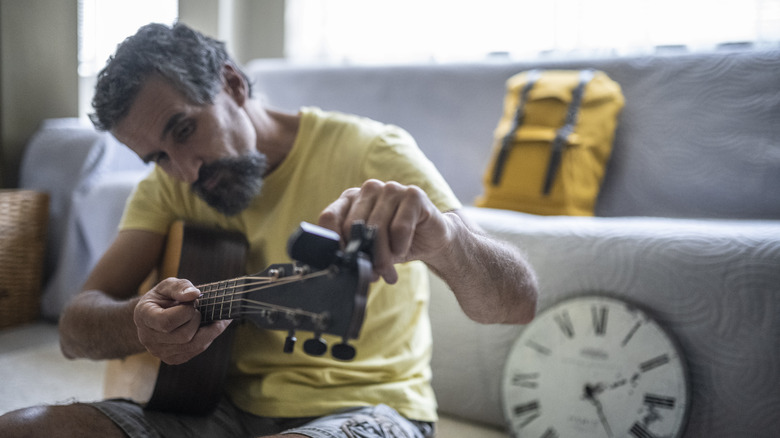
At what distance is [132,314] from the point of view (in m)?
0.90

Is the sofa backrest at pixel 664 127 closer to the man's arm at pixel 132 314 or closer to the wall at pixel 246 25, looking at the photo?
the man's arm at pixel 132 314

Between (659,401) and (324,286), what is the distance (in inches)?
34.7

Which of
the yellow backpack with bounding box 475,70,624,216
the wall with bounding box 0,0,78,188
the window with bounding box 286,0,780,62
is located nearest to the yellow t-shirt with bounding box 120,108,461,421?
the yellow backpack with bounding box 475,70,624,216

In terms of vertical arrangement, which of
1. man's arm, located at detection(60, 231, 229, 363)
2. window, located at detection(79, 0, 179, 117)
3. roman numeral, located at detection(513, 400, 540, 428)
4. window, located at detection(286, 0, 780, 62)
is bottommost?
roman numeral, located at detection(513, 400, 540, 428)

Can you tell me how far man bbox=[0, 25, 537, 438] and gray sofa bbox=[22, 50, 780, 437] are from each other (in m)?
0.40

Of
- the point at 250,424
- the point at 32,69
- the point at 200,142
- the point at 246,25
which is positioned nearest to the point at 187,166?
the point at 200,142

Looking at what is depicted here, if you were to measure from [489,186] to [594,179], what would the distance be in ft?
0.91

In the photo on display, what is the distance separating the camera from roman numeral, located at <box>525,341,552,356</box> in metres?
1.28

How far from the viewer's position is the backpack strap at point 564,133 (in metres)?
1.66

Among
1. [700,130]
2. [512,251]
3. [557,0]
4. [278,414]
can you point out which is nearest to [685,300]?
[512,251]

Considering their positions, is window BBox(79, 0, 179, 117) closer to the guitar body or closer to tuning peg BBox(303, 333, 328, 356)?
the guitar body

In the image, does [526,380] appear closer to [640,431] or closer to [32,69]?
[640,431]

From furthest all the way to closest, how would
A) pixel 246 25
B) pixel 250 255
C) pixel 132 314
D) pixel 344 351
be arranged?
pixel 246 25 → pixel 250 255 → pixel 132 314 → pixel 344 351

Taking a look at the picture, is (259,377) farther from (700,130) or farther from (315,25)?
(315,25)
